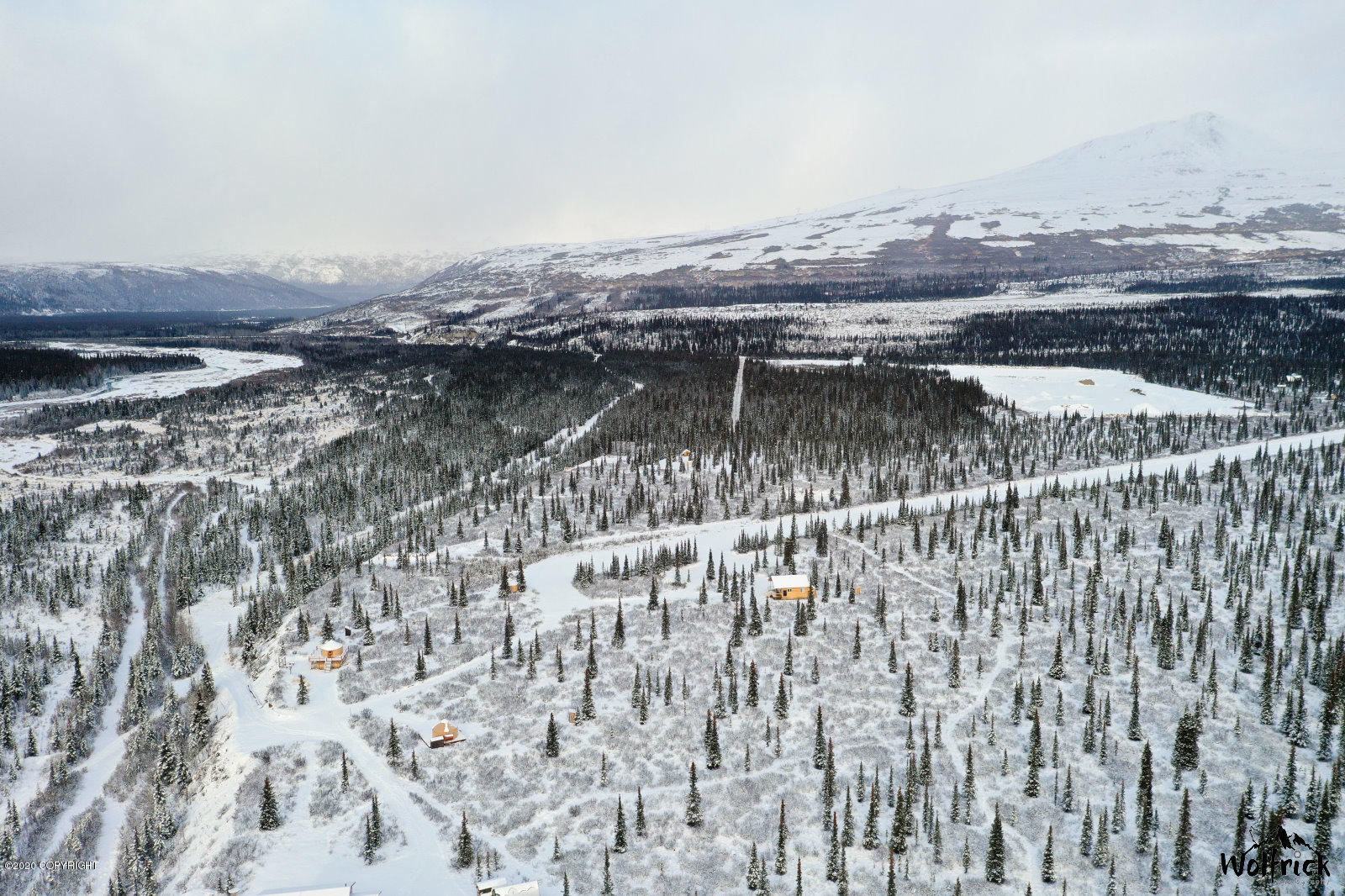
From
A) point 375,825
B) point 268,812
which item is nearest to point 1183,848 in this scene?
point 375,825

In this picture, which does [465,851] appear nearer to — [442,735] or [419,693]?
[442,735]

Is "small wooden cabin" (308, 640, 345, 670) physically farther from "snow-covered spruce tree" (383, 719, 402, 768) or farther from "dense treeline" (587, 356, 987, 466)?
"dense treeline" (587, 356, 987, 466)

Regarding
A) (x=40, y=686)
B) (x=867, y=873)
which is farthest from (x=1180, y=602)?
(x=40, y=686)

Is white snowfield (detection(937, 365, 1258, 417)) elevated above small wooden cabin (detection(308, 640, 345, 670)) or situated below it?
above

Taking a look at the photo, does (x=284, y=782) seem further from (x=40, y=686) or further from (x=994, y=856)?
(x=994, y=856)

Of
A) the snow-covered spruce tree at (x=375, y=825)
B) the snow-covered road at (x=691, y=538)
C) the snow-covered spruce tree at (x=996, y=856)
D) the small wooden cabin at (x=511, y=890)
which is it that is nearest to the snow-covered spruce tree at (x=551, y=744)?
the snow-covered spruce tree at (x=375, y=825)

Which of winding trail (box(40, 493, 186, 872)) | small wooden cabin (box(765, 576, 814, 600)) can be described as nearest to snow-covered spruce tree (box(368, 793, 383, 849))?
winding trail (box(40, 493, 186, 872))

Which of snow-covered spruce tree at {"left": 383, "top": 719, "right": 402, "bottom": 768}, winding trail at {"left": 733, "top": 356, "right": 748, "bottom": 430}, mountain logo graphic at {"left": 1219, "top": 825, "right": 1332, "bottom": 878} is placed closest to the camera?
mountain logo graphic at {"left": 1219, "top": 825, "right": 1332, "bottom": 878}
